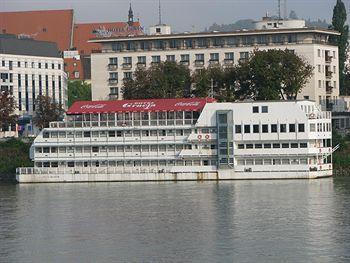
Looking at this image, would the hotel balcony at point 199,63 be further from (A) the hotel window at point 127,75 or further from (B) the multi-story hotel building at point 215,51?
(A) the hotel window at point 127,75

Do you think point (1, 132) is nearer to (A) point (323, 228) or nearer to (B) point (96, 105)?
(B) point (96, 105)

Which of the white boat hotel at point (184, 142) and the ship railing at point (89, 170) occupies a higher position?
the white boat hotel at point (184, 142)

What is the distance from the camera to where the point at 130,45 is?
505ft

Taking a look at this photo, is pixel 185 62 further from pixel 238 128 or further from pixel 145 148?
pixel 238 128

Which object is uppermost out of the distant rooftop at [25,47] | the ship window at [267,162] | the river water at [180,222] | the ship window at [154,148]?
the distant rooftop at [25,47]

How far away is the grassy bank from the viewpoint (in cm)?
12038

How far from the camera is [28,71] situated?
161000 mm

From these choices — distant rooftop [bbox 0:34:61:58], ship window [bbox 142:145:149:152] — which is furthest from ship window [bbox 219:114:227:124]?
distant rooftop [bbox 0:34:61:58]

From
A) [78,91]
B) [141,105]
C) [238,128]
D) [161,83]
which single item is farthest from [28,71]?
[238,128]

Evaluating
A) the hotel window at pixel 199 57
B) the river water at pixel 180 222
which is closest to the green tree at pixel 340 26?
the hotel window at pixel 199 57

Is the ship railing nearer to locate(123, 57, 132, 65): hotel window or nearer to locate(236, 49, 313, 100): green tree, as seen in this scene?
locate(236, 49, 313, 100): green tree

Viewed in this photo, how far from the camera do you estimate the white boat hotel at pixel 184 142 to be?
354 ft

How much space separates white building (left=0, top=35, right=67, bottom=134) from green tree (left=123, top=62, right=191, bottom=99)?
24.8 m

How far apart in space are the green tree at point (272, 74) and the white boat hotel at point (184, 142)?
55.1 feet
